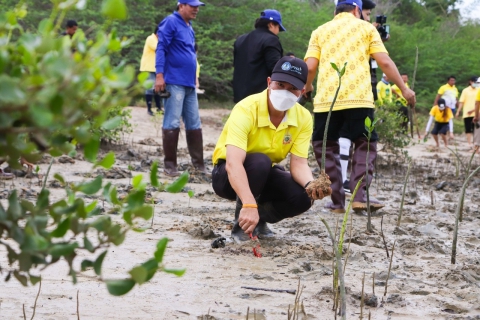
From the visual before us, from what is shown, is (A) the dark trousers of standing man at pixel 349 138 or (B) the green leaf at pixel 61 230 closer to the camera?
(B) the green leaf at pixel 61 230

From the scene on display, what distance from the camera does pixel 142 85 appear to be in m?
1.22

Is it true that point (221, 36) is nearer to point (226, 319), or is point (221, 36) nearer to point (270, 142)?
point (270, 142)

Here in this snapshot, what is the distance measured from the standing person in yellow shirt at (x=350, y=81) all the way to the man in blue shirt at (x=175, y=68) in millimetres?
1544

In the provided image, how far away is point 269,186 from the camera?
3.61 meters

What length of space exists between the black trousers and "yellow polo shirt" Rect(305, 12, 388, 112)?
1.05 metres

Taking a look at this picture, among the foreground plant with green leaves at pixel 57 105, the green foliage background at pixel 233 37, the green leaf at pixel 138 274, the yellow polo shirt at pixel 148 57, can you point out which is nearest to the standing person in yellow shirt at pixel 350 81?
the foreground plant with green leaves at pixel 57 105

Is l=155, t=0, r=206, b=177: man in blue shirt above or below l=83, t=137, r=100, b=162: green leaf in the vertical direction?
above

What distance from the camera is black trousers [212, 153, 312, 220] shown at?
337 cm

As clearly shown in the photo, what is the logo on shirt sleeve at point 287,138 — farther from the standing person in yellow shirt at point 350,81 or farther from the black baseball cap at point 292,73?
the standing person in yellow shirt at point 350,81

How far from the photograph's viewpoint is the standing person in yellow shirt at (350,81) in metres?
4.49

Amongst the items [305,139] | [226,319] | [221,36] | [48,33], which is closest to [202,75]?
[221,36]

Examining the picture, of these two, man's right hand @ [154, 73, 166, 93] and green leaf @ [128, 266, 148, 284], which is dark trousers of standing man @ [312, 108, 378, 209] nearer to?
man's right hand @ [154, 73, 166, 93]

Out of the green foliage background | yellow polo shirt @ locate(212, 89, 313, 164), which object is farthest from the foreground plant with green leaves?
the green foliage background

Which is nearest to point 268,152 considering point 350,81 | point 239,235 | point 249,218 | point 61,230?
point 239,235
